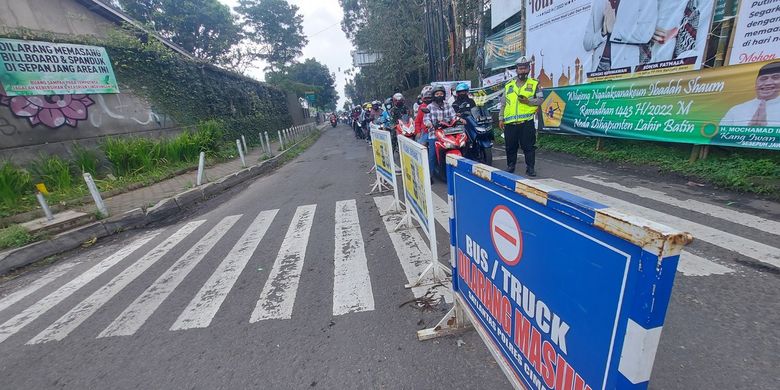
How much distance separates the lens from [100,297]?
366 centimetres

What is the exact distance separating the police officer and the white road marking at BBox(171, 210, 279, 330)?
16.3ft

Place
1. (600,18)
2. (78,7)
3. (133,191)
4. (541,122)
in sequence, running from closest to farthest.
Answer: (600,18) < (133,191) < (541,122) < (78,7)

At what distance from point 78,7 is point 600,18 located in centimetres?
2084

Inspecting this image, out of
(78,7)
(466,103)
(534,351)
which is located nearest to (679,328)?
(534,351)

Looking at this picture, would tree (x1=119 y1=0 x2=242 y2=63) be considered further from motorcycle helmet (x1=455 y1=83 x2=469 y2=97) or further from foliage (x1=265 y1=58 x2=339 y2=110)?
motorcycle helmet (x1=455 y1=83 x2=469 y2=97)

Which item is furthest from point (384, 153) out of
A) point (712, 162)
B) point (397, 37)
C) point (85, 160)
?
point (397, 37)

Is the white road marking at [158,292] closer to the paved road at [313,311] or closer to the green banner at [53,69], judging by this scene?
the paved road at [313,311]

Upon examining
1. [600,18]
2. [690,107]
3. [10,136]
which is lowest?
[690,107]

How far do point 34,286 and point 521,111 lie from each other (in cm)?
793

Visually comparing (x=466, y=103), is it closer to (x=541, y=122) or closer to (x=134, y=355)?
(x=541, y=122)

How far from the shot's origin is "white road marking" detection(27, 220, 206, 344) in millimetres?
3059

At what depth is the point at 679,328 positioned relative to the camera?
7.53 ft

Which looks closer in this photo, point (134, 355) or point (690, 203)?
point (134, 355)

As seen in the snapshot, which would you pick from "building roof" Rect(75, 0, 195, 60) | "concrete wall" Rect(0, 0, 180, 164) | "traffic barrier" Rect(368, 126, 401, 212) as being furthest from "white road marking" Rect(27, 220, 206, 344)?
"building roof" Rect(75, 0, 195, 60)
